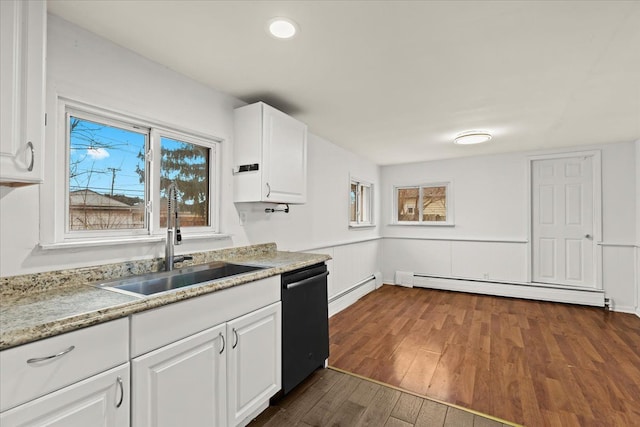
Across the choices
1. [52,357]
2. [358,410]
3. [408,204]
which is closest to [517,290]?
[408,204]

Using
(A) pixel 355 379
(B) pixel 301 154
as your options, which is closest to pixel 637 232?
(A) pixel 355 379

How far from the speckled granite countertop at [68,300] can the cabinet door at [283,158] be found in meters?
0.78

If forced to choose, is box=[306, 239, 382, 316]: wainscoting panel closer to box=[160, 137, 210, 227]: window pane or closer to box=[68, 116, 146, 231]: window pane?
box=[160, 137, 210, 227]: window pane

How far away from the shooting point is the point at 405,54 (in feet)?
6.13

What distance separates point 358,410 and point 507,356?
1661 millimetres

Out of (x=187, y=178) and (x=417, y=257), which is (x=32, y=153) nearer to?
(x=187, y=178)

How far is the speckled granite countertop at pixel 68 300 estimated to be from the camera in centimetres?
97

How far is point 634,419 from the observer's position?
6.22ft

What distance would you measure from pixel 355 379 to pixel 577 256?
13.3ft

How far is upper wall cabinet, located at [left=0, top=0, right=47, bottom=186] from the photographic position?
3.69ft

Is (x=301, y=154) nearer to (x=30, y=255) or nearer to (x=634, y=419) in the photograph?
(x=30, y=255)

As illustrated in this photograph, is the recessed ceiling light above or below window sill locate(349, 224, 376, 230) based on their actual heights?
above

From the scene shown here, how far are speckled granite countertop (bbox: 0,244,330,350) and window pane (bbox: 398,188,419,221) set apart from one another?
4218 mm

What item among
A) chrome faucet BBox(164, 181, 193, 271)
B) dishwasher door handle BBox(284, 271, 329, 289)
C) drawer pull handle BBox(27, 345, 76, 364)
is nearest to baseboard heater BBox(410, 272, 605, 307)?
dishwasher door handle BBox(284, 271, 329, 289)
